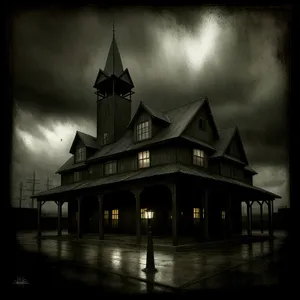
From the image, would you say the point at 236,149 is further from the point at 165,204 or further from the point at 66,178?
the point at 66,178

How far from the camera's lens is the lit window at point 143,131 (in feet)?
75.3

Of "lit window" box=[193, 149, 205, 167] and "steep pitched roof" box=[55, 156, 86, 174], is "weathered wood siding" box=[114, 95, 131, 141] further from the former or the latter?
"lit window" box=[193, 149, 205, 167]

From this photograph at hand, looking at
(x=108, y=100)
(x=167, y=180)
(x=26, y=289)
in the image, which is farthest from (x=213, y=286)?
(x=108, y=100)

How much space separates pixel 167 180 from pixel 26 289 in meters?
10.6

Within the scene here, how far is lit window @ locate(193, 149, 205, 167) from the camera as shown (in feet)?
72.9

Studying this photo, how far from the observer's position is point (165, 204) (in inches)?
955

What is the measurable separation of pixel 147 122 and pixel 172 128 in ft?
6.82

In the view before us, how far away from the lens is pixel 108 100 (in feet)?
98.9

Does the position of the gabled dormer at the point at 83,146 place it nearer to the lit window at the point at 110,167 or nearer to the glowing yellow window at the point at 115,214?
the lit window at the point at 110,167

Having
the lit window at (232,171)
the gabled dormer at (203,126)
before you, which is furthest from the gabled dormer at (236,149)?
the gabled dormer at (203,126)

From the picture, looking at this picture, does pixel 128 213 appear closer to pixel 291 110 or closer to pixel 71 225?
pixel 71 225

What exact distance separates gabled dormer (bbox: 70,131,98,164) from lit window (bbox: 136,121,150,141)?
7.52 metres

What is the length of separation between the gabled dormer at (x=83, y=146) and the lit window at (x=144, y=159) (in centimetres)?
790

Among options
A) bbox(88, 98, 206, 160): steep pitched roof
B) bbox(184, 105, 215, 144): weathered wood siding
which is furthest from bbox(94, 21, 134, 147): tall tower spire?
bbox(184, 105, 215, 144): weathered wood siding
